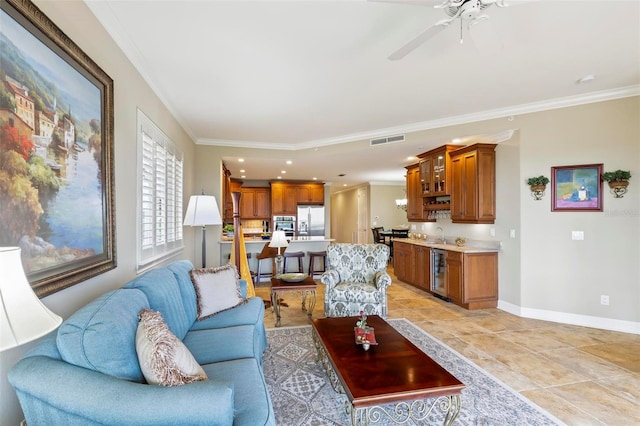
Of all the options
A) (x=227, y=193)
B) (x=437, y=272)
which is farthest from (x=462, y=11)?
(x=227, y=193)

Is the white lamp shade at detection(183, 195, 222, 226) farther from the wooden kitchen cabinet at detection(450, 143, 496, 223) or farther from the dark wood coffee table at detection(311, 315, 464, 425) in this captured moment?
the wooden kitchen cabinet at detection(450, 143, 496, 223)

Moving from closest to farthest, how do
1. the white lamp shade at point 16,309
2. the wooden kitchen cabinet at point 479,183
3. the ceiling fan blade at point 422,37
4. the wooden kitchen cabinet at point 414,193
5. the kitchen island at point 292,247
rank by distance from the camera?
the white lamp shade at point 16,309 → the ceiling fan blade at point 422,37 → the wooden kitchen cabinet at point 479,183 → the kitchen island at point 292,247 → the wooden kitchen cabinet at point 414,193

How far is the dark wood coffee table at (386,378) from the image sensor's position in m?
1.58

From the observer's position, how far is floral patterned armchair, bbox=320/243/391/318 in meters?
3.60

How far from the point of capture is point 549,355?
2895 millimetres

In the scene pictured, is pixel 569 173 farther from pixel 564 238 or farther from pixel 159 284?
pixel 159 284

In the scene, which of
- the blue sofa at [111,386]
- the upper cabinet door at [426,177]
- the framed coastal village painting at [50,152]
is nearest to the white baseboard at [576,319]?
the upper cabinet door at [426,177]

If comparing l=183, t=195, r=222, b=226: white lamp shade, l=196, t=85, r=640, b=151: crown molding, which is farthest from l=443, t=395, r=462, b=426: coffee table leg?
l=196, t=85, r=640, b=151: crown molding

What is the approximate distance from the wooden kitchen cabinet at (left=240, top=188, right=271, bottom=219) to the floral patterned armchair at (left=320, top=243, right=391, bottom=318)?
17.0 ft

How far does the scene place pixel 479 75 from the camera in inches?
119

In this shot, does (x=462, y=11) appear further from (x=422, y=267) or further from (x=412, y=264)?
(x=412, y=264)

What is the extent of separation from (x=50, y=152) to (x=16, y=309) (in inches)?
40.6

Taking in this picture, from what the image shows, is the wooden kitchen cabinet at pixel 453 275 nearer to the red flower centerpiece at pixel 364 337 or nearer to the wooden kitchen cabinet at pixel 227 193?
the red flower centerpiece at pixel 364 337

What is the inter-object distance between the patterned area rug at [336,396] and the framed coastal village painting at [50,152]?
156 centimetres
